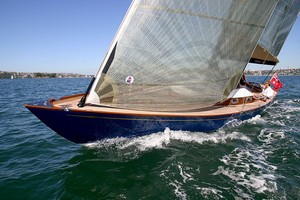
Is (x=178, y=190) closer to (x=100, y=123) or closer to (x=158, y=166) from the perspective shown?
(x=158, y=166)

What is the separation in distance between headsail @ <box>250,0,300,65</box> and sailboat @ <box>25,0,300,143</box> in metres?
3.03

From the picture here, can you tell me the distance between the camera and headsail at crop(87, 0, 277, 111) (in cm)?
638

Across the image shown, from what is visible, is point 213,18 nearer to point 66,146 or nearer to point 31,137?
point 66,146

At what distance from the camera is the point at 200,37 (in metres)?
7.53

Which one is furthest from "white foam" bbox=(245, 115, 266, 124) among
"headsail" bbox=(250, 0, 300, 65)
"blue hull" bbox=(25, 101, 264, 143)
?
"blue hull" bbox=(25, 101, 264, 143)

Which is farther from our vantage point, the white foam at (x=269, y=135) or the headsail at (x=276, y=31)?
the headsail at (x=276, y=31)

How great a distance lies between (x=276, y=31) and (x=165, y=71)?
30.9 feet

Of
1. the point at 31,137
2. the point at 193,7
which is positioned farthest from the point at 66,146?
the point at 193,7

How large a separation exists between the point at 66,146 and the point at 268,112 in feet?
41.1

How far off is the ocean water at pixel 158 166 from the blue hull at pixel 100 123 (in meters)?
0.34

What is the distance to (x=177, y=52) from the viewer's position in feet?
23.7

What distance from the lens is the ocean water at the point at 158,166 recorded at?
5039mm

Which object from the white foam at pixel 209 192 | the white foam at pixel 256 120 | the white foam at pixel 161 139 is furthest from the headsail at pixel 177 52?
the white foam at pixel 209 192

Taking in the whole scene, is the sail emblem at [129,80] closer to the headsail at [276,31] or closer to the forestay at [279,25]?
the headsail at [276,31]
